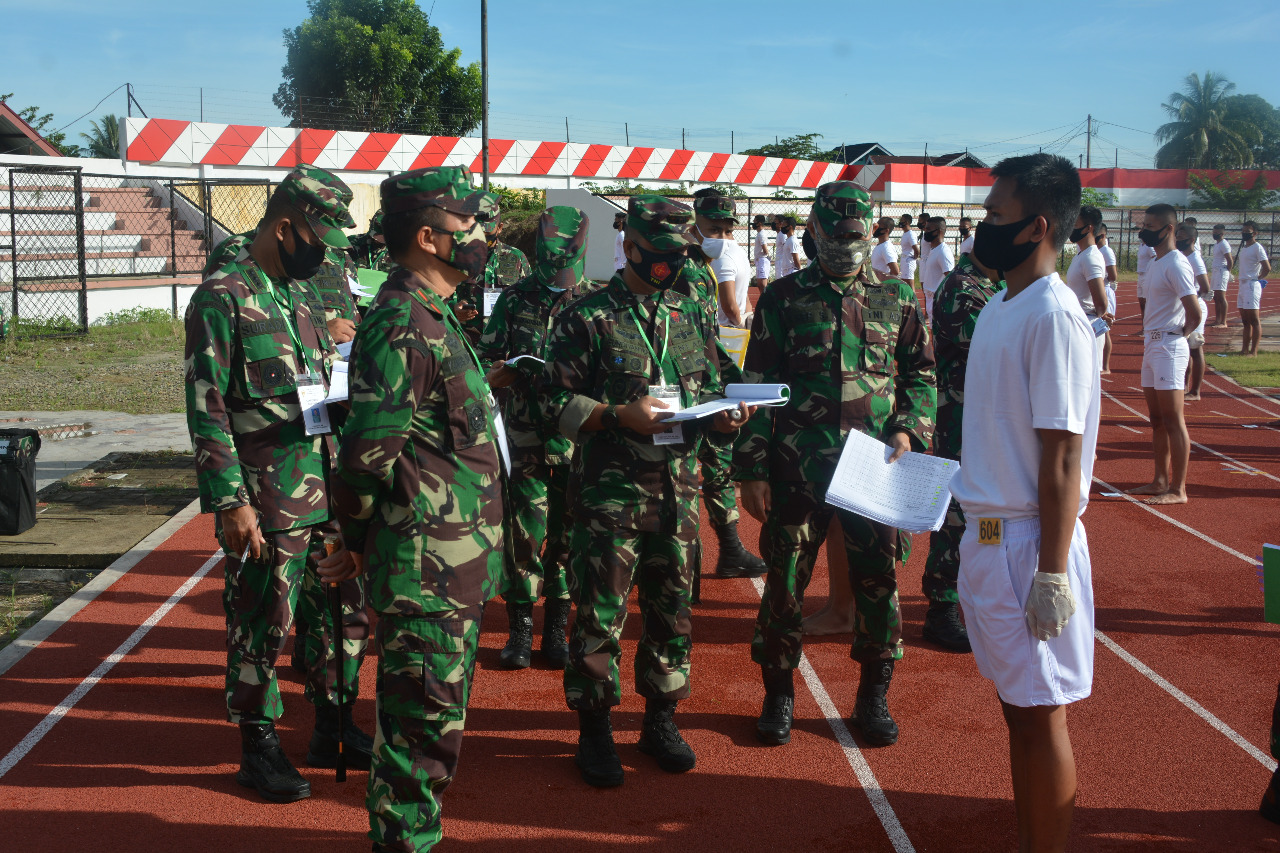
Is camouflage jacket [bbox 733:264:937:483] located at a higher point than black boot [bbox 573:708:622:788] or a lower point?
higher

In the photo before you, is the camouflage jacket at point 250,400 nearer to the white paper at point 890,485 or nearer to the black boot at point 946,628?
the white paper at point 890,485

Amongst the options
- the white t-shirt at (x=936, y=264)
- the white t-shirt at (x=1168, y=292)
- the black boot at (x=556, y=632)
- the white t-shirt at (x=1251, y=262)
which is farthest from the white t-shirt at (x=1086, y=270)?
the white t-shirt at (x=1251, y=262)

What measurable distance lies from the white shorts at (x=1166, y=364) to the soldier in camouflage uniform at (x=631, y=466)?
218 inches

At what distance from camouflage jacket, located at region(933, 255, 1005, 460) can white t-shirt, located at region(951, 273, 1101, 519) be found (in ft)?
8.22

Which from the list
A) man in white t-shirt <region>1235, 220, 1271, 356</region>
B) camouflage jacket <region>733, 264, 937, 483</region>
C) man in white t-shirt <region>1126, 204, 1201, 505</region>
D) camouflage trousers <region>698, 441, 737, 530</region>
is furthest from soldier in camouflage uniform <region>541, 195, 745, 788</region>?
man in white t-shirt <region>1235, 220, 1271, 356</region>

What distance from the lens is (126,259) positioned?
21.3 m

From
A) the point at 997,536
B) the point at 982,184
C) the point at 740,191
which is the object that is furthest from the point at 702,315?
the point at 982,184

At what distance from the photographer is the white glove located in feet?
8.63

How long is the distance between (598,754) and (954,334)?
299cm

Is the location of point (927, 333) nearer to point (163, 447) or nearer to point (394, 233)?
point (394, 233)

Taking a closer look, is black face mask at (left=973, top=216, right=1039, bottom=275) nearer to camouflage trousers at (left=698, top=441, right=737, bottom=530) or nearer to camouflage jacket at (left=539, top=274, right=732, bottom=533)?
camouflage jacket at (left=539, top=274, right=732, bottom=533)

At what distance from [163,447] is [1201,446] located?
35.9ft

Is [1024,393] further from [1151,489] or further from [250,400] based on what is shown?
[1151,489]

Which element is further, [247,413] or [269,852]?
[247,413]
